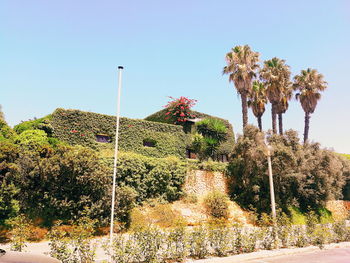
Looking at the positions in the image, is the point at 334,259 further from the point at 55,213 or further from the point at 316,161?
the point at 316,161

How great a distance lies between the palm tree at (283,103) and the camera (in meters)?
34.1

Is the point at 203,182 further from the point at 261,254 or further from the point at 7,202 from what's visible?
the point at 7,202

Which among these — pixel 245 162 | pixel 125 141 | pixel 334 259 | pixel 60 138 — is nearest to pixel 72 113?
pixel 60 138

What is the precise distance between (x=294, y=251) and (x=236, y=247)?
272cm

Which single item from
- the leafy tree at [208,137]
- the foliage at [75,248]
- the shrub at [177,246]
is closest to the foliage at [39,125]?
the leafy tree at [208,137]

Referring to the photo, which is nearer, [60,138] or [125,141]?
[60,138]

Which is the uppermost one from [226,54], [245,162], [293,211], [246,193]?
[226,54]

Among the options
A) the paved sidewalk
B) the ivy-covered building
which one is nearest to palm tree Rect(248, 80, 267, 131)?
the ivy-covered building

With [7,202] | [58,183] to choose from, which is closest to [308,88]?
[58,183]

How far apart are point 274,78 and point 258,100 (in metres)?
4.13

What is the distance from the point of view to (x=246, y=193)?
76.5ft

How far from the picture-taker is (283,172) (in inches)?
891

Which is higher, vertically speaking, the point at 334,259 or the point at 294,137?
the point at 294,137

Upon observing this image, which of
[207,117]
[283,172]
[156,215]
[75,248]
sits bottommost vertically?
[156,215]
